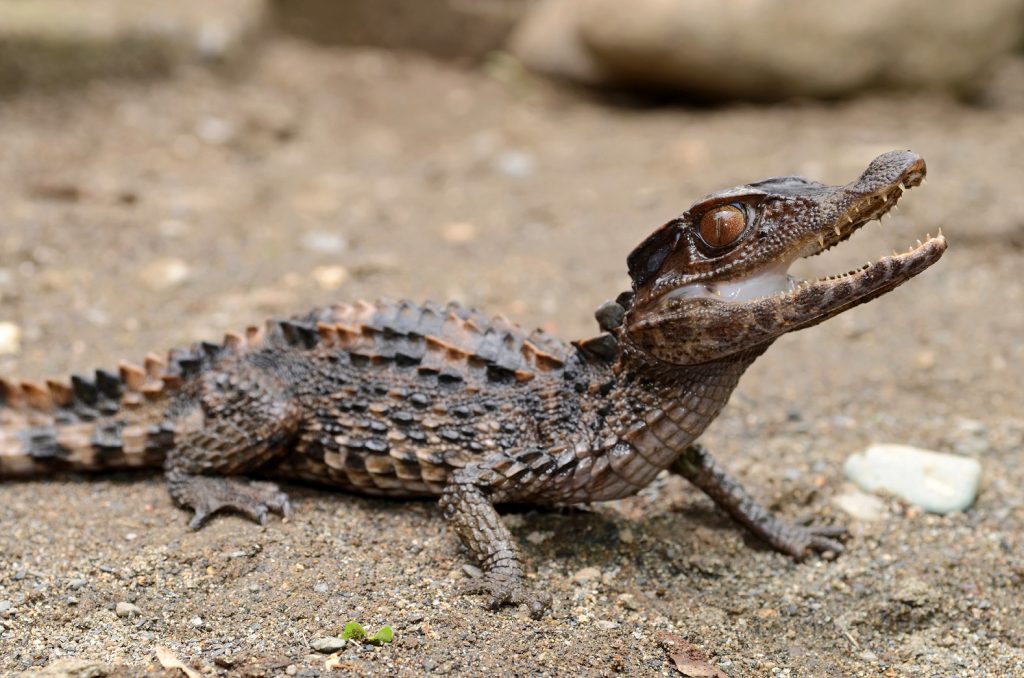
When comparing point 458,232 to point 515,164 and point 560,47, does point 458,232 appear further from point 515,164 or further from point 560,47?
point 560,47

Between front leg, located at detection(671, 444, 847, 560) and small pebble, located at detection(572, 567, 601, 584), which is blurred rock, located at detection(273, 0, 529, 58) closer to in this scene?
front leg, located at detection(671, 444, 847, 560)

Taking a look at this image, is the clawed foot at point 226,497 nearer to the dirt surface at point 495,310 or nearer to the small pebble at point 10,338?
the dirt surface at point 495,310

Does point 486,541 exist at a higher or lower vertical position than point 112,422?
higher

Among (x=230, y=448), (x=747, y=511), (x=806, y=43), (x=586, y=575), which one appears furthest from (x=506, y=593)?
(x=806, y=43)

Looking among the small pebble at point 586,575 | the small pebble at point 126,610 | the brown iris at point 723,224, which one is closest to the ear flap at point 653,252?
the brown iris at point 723,224


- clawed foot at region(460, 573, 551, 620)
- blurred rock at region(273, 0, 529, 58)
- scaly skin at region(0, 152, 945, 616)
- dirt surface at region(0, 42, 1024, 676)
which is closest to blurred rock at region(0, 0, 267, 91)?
dirt surface at region(0, 42, 1024, 676)

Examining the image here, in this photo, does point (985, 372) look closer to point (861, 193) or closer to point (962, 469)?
point (962, 469)
